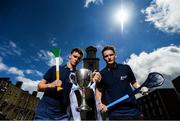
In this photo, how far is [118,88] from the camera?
356cm

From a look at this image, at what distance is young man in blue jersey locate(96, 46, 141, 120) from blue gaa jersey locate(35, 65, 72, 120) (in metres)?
0.70

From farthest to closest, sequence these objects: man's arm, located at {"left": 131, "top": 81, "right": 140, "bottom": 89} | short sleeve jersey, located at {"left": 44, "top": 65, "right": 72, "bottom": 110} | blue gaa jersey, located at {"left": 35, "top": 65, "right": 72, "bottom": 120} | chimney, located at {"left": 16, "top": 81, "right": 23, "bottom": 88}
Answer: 1. chimney, located at {"left": 16, "top": 81, "right": 23, "bottom": 88}
2. man's arm, located at {"left": 131, "top": 81, "right": 140, "bottom": 89}
3. short sleeve jersey, located at {"left": 44, "top": 65, "right": 72, "bottom": 110}
4. blue gaa jersey, located at {"left": 35, "top": 65, "right": 72, "bottom": 120}

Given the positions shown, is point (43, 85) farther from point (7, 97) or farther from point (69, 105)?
point (7, 97)

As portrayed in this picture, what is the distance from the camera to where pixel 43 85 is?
3.31m

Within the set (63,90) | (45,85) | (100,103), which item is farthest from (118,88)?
(45,85)

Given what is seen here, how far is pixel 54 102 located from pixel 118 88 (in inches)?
52.8

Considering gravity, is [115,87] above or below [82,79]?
below

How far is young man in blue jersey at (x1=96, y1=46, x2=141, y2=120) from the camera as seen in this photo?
3.34m

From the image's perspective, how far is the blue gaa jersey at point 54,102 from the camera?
311 centimetres

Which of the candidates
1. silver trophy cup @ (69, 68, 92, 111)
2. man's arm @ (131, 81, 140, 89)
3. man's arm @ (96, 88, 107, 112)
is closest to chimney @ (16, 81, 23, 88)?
man's arm @ (96, 88, 107, 112)

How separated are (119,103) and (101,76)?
2.39 feet

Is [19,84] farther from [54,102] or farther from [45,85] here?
[54,102]

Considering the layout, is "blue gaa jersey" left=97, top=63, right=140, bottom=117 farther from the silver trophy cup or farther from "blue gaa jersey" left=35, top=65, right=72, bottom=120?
"blue gaa jersey" left=35, top=65, right=72, bottom=120

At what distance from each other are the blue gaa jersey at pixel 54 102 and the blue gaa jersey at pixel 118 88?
31.2 inches
